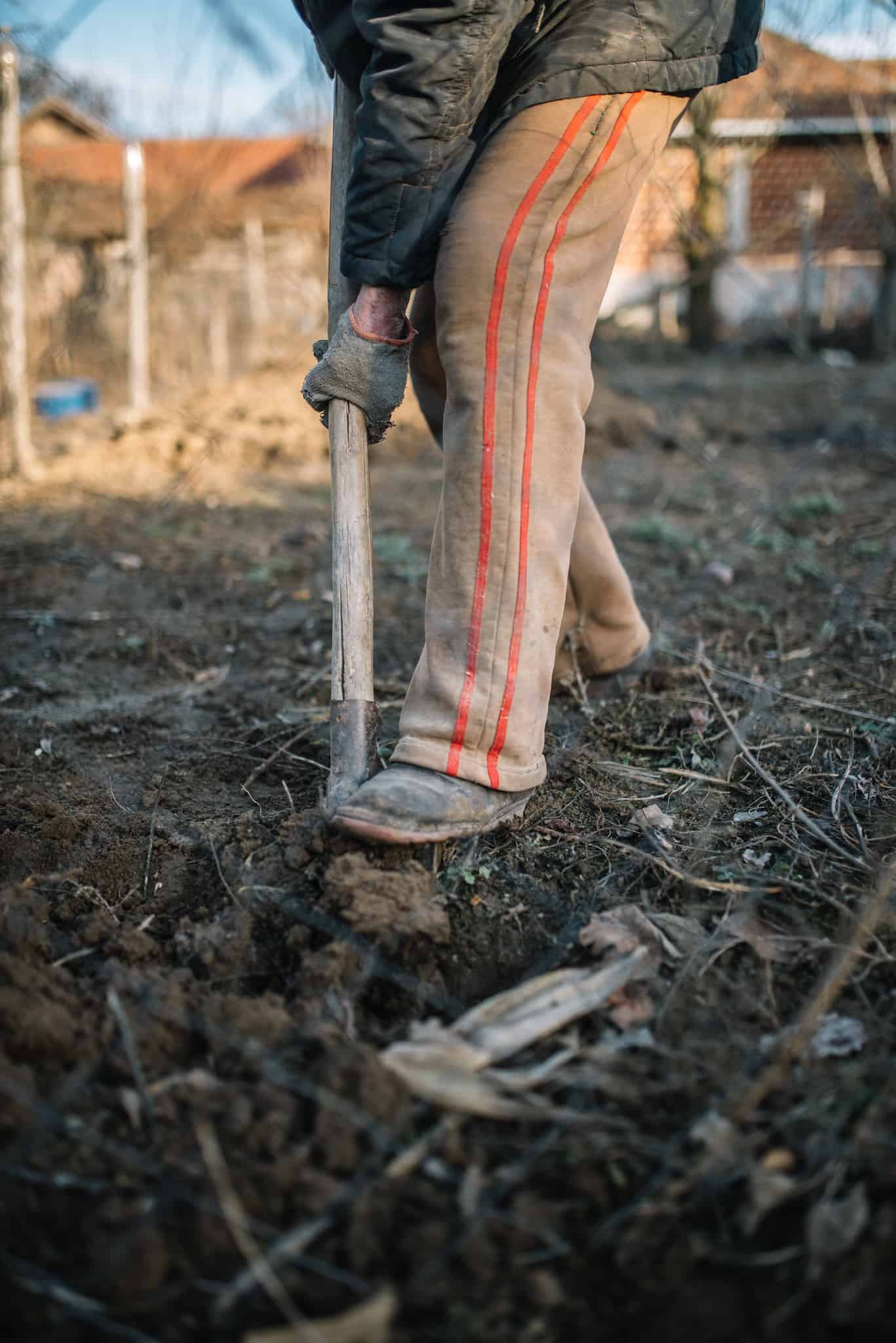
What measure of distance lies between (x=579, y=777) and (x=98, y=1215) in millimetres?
1229

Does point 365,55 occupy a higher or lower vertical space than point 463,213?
higher

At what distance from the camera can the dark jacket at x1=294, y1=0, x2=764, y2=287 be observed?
156cm

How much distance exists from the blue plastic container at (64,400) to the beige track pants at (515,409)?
25.4ft

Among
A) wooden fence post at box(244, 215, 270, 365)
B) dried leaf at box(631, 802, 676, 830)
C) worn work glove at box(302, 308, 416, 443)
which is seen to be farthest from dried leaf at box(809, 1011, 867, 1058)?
wooden fence post at box(244, 215, 270, 365)

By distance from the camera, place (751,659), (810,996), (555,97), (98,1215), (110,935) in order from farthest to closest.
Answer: (751,659), (555,97), (110,935), (810,996), (98,1215)

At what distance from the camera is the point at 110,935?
1.57 m

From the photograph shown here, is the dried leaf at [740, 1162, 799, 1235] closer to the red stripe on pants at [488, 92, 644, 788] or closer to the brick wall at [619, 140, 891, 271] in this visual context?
the red stripe on pants at [488, 92, 644, 788]

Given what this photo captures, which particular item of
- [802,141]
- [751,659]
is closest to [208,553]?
[751,659]

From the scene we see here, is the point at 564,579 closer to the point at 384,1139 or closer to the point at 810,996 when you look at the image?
the point at 810,996

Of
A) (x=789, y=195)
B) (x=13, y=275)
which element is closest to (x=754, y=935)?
(x=13, y=275)

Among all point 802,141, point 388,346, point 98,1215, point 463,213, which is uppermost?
point 802,141

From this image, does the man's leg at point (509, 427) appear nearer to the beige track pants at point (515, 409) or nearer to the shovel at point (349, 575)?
the beige track pants at point (515, 409)

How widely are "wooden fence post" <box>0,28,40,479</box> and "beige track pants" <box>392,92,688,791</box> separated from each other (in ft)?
15.2

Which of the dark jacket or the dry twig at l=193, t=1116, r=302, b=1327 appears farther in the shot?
the dark jacket
